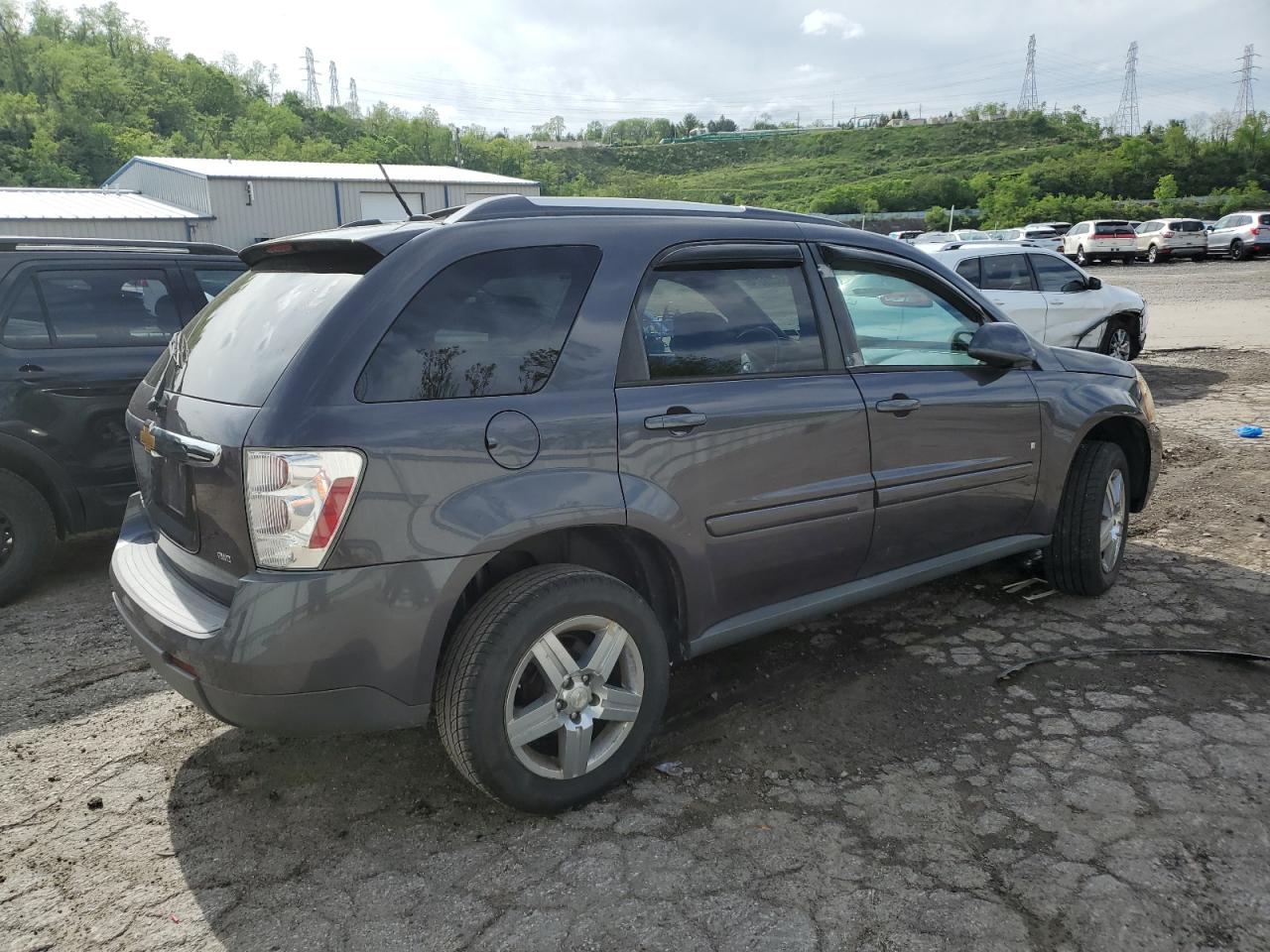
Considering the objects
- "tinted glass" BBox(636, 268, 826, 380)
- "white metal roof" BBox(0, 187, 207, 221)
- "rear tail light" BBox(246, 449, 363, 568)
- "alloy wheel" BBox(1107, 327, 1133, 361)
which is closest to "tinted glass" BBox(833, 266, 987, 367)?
"tinted glass" BBox(636, 268, 826, 380)

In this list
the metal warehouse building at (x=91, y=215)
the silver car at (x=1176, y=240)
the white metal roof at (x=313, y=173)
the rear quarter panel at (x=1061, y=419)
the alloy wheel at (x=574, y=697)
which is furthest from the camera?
the silver car at (x=1176, y=240)

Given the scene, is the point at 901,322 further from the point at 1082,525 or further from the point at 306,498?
the point at 306,498

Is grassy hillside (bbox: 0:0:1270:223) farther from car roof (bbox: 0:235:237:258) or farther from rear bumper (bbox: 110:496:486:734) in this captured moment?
rear bumper (bbox: 110:496:486:734)

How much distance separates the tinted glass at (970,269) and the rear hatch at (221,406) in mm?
8815

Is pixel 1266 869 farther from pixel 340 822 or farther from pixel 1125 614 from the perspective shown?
pixel 340 822

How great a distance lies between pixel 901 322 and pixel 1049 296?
8.05 m

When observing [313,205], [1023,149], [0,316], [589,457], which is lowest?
[589,457]

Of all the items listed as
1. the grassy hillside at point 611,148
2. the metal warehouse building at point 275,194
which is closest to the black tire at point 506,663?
the metal warehouse building at point 275,194

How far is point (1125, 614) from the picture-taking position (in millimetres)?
4395

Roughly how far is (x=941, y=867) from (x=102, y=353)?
185 inches

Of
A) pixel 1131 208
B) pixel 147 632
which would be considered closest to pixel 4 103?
pixel 1131 208

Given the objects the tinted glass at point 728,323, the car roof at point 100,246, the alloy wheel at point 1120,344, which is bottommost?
the alloy wheel at point 1120,344

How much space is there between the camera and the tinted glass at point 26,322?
4.71 m

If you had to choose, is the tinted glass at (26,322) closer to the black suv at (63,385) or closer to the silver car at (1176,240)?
the black suv at (63,385)
